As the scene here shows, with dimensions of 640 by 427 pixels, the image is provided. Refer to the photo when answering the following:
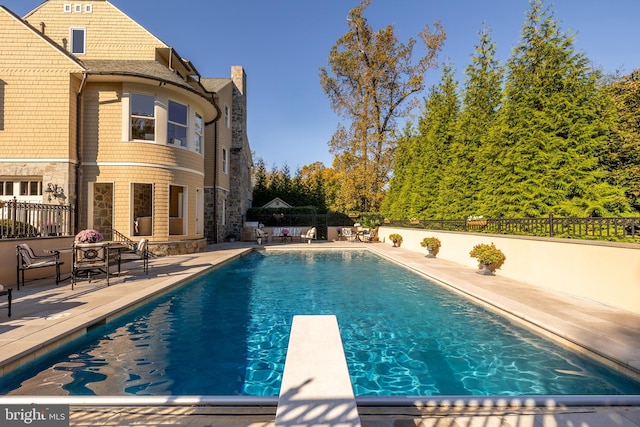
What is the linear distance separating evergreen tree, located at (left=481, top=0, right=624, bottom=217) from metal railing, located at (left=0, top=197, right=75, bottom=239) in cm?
1316

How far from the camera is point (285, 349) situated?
4.39 metres

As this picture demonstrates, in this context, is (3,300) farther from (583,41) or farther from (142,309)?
(583,41)

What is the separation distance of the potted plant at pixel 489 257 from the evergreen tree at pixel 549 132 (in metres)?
1.37

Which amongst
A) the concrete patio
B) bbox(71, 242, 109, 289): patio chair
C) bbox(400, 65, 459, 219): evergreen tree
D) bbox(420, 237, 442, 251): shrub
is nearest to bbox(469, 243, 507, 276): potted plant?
the concrete patio

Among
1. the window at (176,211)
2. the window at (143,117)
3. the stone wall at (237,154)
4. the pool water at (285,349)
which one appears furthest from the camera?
the stone wall at (237,154)

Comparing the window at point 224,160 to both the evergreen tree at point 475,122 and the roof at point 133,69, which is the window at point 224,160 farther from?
the evergreen tree at point 475,122

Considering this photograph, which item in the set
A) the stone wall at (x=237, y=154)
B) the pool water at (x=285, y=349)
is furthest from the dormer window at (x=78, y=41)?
the pool water at (x=285, y=349)

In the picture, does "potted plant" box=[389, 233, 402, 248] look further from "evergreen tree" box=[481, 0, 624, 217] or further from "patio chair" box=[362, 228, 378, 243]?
"evergreen tree" box=[481, 0, 624, 217]

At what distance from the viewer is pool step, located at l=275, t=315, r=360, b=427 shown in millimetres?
1891

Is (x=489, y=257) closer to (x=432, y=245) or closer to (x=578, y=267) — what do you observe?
(x=578, y=267)

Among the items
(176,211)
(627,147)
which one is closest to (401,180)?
(627,147)

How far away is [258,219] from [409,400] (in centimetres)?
2080

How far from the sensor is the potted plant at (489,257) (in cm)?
843

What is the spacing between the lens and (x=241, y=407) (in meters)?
2.61
